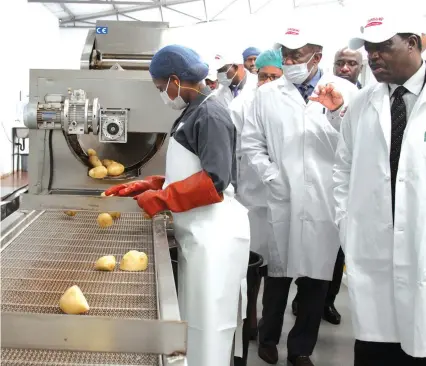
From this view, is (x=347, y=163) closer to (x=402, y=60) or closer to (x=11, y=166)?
(x=402, y=60)

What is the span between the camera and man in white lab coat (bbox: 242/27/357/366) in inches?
87.3

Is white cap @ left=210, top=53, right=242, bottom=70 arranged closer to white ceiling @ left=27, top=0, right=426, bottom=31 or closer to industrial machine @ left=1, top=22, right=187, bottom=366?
industrial machine @ left=1, top=22, right=187, bottom=366

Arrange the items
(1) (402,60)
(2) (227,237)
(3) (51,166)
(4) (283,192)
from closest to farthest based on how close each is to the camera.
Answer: (1) (402,60)
(2) (227,237)
(3) (51,166)
(4) (283,192)

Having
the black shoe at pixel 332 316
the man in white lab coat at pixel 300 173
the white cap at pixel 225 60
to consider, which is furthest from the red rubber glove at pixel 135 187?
the white cap at pixel 225 60

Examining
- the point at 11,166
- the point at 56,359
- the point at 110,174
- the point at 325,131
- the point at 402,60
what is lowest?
the point at 11,166

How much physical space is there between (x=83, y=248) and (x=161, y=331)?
684 mm

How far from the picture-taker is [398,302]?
5.21 ft

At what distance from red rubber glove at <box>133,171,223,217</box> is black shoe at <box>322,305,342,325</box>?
1.61 metres

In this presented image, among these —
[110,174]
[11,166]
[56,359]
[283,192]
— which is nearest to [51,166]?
[110,174]

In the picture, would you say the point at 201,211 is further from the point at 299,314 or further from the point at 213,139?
the point at 299,314

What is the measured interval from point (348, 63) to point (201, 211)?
5.04 ft

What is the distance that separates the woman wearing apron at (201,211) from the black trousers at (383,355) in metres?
0.49

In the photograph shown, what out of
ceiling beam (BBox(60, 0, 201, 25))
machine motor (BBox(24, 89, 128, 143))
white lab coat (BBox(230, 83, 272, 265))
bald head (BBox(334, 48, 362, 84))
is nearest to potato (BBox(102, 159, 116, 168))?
machine motor (BBox(24, 89, 128, 143))

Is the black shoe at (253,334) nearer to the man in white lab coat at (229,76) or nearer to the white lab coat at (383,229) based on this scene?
the white lab coat at (383,229)
